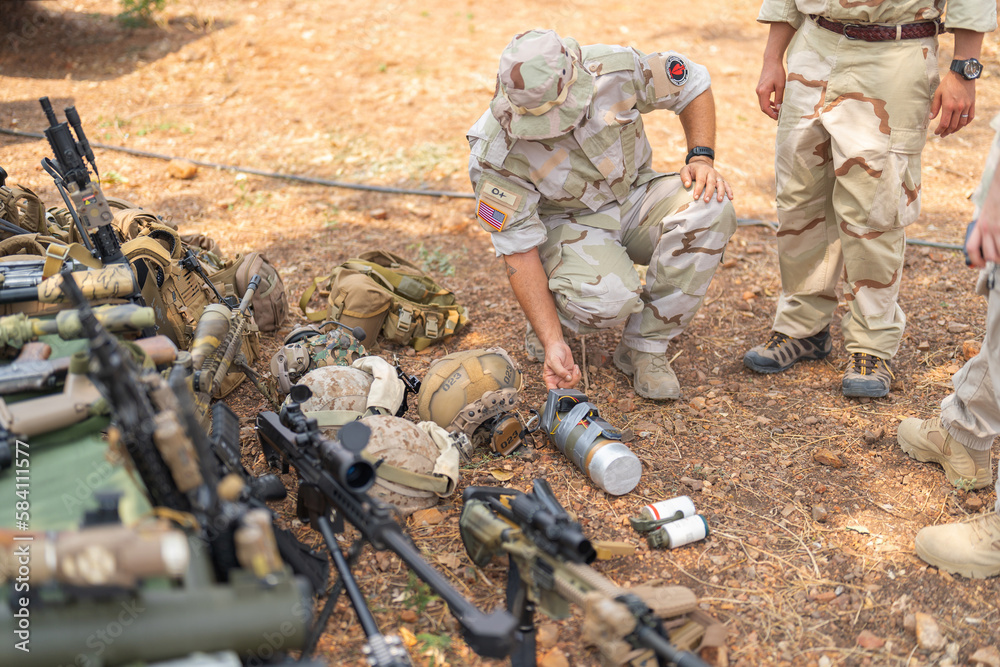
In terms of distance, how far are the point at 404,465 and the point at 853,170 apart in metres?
2.82

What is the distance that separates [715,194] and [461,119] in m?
4.92

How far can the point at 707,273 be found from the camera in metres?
4.26

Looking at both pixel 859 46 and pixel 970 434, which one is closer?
pixel 970 434

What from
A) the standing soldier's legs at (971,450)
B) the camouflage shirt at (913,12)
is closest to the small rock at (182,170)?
the camouflage shirt at (913,12)

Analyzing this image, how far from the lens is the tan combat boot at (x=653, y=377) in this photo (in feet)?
14.3

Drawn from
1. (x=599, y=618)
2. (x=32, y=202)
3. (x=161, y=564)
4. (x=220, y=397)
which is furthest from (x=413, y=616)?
(x=32, y=202)

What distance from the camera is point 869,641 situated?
290 cm

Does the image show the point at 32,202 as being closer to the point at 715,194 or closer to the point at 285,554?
the point at 285,554

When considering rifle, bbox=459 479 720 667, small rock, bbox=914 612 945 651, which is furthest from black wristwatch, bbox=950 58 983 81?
rifle, bbox=459 479 720 667

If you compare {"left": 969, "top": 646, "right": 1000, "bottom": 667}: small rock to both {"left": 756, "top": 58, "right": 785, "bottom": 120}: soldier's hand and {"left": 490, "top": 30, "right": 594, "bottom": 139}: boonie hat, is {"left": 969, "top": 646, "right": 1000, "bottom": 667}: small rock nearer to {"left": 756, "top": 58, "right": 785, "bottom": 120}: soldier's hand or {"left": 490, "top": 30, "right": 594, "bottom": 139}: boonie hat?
{"left": 490, "top": 30, "right": 594, "bottom": 139}: boonie hat

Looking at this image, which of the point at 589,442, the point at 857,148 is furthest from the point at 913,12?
the point at 589,442

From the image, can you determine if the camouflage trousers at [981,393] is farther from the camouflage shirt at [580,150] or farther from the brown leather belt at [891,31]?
the camouflage shirt at [580,150]

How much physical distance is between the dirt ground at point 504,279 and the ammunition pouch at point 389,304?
163mm

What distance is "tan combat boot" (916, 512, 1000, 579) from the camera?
310 centimetres
